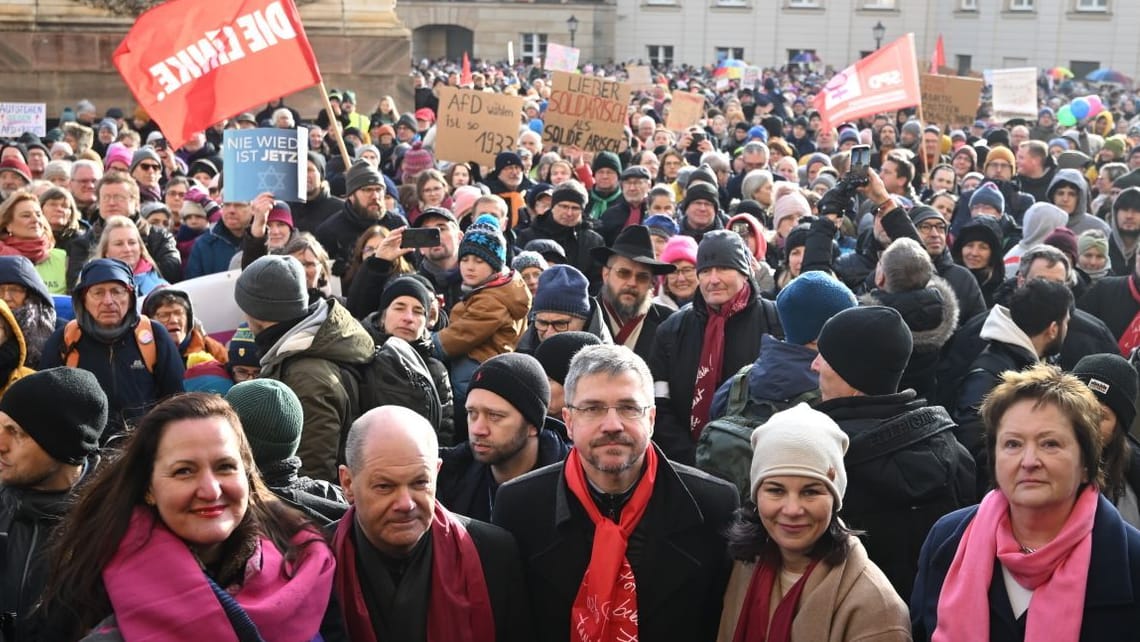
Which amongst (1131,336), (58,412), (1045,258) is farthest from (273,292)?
(1131,336)

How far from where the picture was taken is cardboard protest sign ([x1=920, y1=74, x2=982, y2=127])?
16.9 m

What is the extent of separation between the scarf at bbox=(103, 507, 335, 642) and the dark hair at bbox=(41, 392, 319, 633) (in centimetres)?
4

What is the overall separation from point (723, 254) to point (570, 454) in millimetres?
2068

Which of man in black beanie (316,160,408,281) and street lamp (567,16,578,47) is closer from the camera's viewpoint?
man in black beanie (316,160,408,281)

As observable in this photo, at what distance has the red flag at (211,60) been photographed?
920cm

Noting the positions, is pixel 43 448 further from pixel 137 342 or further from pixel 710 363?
pixel 710 363

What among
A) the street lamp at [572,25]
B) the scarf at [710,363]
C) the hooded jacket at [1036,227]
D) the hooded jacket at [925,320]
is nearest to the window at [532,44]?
the street lamp at [572,25]

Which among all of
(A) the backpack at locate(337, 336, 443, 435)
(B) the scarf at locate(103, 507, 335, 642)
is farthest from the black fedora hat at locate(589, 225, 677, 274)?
(B) the scarf at locate(103, 507, 335, 642)

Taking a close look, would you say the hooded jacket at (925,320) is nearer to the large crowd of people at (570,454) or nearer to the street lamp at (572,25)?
the large crowd of people at (570,454)

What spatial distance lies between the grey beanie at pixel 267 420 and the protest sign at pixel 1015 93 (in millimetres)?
15790

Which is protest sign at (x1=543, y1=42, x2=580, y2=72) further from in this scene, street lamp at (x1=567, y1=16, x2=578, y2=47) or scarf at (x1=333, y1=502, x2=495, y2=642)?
street lamp at (x1=567, y1=16, x2=578, y2=47)

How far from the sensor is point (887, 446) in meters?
3.91

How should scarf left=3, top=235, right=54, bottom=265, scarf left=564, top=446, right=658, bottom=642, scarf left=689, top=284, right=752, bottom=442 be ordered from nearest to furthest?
scarf left=564, top=446, right=658, bottom=642, scarf left=689, top=284, right=752, bottom=442, scarf left=3, top=235, right=54, bottom=265

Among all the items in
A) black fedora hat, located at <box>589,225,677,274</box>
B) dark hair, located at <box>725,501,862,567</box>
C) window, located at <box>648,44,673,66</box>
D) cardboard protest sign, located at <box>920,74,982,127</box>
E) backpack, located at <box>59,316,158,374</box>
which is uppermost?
window, located at <box>648,44,673,66</box>
